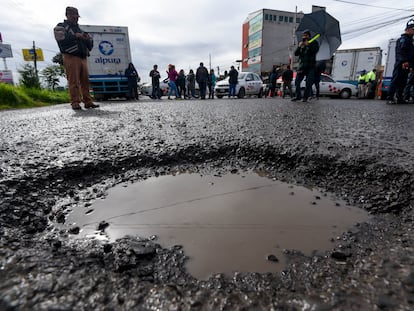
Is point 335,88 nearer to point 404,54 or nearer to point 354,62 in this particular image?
point 354,62

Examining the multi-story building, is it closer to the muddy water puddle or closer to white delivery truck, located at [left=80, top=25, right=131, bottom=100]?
white delivery truck, located at [left=80, top=25, right=131, bottom=100]

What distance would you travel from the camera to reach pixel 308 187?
62.6 inches

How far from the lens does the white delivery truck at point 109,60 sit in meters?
10.8

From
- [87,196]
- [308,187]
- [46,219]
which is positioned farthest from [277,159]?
[46,219]

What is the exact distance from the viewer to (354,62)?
1831 cm

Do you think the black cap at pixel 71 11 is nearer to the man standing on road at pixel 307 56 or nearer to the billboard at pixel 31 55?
the man standing on road at pixel 307 56

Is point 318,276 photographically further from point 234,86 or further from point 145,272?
point 234,86

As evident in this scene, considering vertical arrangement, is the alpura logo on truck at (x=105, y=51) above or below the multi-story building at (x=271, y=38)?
below

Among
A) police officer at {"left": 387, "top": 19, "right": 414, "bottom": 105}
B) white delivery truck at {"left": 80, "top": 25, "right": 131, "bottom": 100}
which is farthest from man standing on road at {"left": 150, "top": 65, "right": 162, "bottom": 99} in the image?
police officer at {"left": 387, "top": 19, "right": 414, "bottom": 105}

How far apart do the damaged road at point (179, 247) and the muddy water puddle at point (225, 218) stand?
7cm

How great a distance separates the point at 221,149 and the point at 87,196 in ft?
3.84

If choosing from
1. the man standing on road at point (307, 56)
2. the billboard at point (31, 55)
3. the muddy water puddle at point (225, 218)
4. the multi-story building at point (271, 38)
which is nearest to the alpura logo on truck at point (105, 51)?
the man standing on road at point (307, 56)

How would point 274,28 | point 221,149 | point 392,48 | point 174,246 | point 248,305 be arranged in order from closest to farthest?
point 248,305, point 174,246, point 221,149, point 392,48, point 274,28

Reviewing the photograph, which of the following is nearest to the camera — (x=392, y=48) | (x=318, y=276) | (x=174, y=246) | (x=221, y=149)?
(x=318, y=276)
